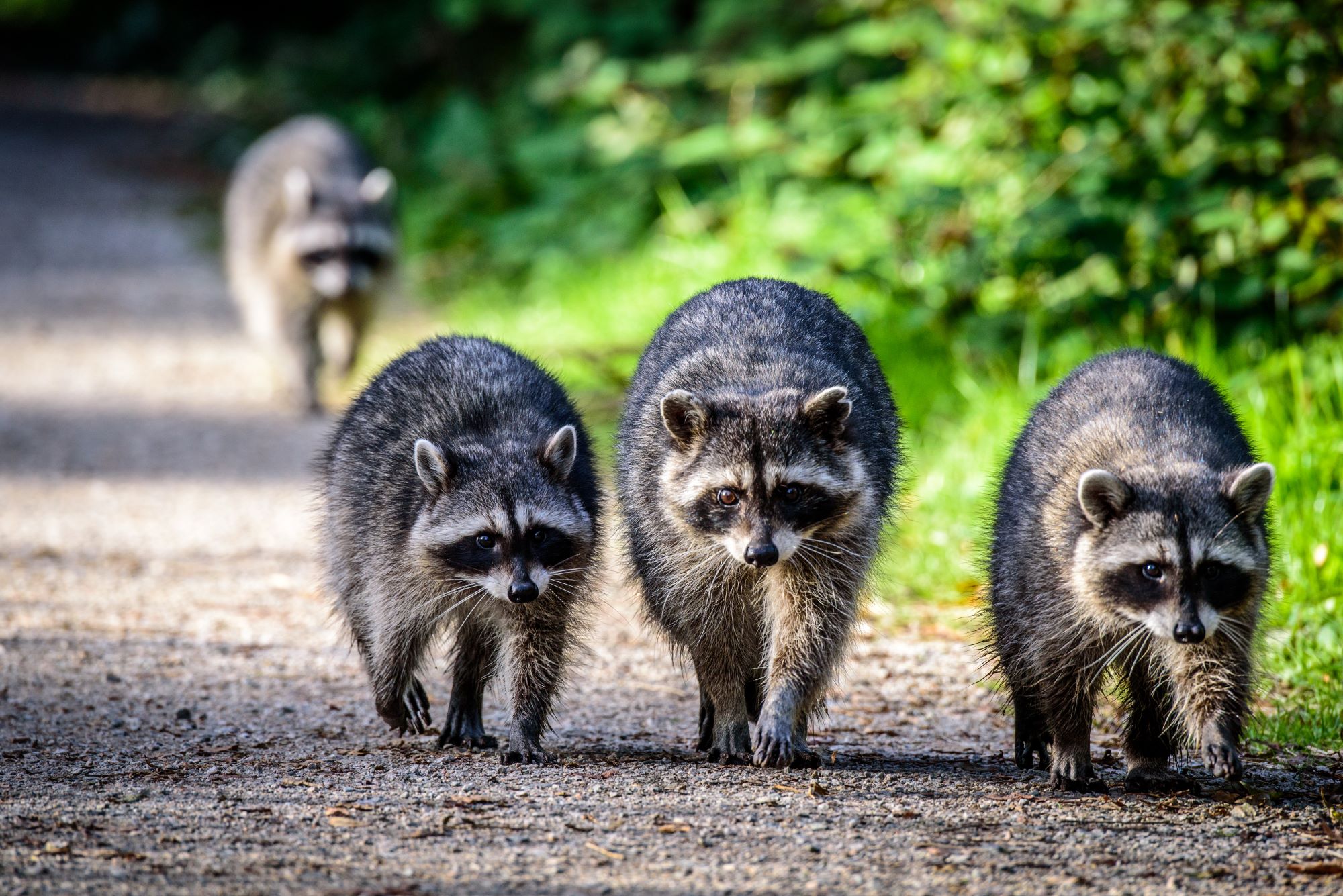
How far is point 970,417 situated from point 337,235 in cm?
408

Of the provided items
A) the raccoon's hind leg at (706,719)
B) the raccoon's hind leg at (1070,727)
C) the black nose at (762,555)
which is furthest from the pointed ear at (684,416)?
the raccoon's hind leg at (1070,727)

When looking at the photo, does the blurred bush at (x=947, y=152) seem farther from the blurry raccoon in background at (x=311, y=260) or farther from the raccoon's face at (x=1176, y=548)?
the raccoon's face at (x=1176, y=548)

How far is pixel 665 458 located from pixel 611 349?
11.9 ft

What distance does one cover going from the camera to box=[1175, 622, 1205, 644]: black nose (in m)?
3.40

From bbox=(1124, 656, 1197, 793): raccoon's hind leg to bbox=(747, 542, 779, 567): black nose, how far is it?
935 millimetres

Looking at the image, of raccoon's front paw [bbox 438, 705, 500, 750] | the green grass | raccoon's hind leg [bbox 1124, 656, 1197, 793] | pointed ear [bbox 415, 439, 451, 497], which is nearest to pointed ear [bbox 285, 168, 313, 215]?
the green grass

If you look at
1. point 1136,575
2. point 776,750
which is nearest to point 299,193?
point 776,750

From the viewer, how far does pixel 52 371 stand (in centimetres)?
906

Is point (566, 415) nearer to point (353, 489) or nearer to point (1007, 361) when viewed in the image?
point (353, 489)

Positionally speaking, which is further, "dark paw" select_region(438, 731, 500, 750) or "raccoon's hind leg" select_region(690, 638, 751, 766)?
"dark paw" select_region(438, 731, 500, 750)

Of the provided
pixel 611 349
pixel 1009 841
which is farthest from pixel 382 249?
pixel 1009 841

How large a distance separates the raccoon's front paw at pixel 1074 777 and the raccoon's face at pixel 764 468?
32.2 inches

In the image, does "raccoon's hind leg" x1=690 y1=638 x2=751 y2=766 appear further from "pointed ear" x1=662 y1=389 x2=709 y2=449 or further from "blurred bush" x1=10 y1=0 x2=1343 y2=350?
"blurred bush" x1=10 y1=0 x2=1343 y2=350

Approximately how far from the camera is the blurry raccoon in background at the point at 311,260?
28.7ft
